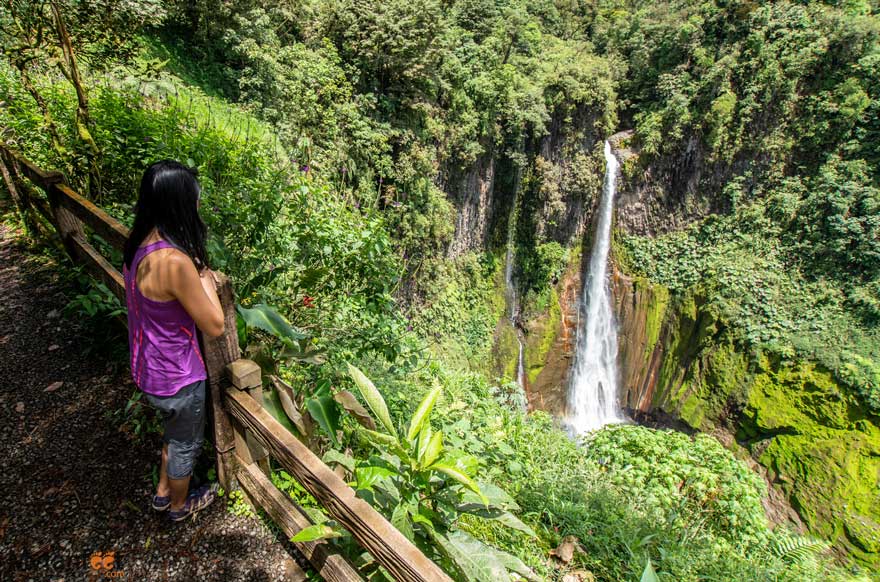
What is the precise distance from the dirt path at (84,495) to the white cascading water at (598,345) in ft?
47.7

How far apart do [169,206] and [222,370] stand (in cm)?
70

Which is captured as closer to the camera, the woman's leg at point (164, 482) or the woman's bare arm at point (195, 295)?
the woman's bare arm at point (195, 295)

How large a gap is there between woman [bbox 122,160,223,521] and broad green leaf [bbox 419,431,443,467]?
34.8 inches

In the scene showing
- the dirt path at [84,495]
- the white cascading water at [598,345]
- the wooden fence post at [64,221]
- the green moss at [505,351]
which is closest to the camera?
the dirt path at [84,495]

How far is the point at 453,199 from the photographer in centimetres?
1248

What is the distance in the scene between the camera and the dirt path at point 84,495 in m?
1.67

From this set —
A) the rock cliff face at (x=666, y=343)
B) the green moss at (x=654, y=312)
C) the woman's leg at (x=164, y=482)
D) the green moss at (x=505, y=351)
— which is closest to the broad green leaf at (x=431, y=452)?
the woman's leg at (x=164, y=482)

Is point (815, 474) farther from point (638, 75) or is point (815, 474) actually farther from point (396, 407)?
point (638, 75)

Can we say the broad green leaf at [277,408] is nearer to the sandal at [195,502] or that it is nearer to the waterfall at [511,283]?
the sandal at [195,502]

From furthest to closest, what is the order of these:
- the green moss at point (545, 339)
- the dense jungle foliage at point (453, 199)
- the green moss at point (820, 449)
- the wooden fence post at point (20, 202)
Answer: the green moss at point (545, 339)
the green moss at point (820, 449)
the wooden fence post at point (20, 202)
the dense jungle foliage at point (453, 199)

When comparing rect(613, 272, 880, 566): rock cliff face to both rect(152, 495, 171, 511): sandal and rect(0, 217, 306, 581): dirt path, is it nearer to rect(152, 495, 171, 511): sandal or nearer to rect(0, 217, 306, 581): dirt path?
rect(0, 217, 306, 581): dirt path

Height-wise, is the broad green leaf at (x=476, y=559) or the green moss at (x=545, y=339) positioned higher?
the broad green leaf at (x=476, y=559)

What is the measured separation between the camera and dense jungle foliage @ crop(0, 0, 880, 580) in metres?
2.70

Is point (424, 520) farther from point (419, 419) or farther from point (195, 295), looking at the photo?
point (195, 295)
